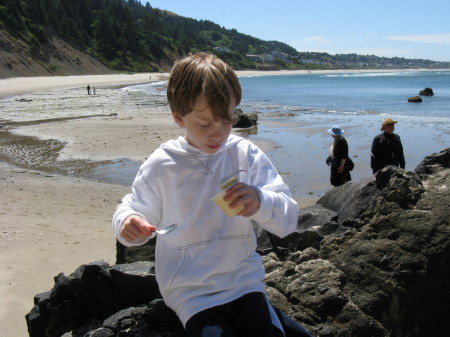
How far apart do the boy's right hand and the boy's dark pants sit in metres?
0.40

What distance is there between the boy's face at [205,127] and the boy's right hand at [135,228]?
0.42 metres

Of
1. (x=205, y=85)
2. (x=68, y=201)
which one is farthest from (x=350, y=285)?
(x=68, y=201)

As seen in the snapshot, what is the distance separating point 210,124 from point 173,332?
1160 mm

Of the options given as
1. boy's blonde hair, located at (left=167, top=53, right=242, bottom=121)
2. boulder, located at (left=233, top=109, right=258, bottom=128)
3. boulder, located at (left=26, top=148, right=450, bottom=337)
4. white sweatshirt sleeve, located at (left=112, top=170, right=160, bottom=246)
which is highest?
boy's blonde hair, located at (left=167, top=53, right=242, bottom=121)

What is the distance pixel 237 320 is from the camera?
1.97 metres

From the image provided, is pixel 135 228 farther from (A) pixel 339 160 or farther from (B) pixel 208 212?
(A) pixel 339 160

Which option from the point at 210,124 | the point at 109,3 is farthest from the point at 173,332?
the point at 109,3

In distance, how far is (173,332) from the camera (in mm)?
2518

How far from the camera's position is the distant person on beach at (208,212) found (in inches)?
77.4

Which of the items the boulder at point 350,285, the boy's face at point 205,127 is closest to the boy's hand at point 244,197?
the boy's face at point 205,127

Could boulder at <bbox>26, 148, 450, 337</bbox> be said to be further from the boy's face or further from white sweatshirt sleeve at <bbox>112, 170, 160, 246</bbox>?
the boy's face

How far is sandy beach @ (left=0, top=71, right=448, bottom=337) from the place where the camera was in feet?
17.0

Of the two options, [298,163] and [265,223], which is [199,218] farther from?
[298,163]

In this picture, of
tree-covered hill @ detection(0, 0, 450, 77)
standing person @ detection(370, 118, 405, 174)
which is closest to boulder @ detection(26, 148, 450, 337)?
standing person @ detection(370, 118, 405, 174)
